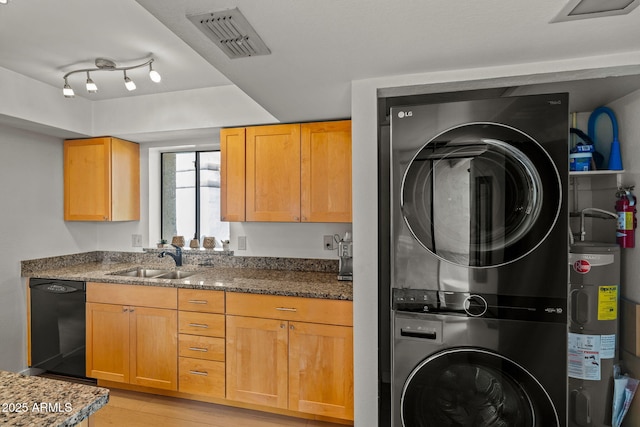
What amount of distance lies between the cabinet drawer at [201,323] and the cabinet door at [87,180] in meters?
1.34

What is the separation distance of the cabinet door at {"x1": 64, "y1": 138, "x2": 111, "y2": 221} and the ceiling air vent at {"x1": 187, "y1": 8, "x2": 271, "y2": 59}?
7.51 ft

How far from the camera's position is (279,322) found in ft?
7.64

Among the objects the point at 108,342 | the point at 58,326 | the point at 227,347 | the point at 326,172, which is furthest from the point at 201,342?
the point at 326,172

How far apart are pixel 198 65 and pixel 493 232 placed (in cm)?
216

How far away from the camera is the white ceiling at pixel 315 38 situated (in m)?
1.21

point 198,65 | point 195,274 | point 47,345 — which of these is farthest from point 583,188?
point 47,345

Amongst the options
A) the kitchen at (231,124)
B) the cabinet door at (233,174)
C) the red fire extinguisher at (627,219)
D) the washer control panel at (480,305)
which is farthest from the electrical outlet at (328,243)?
the red fire extinguisher at (627,219)

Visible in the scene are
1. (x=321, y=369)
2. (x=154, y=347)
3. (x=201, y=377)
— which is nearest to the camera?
(x=321, y=369)

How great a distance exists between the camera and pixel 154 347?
2594 mm

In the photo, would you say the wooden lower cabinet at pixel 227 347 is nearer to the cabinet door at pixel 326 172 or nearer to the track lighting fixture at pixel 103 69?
the cabinet door at pixel 326 172

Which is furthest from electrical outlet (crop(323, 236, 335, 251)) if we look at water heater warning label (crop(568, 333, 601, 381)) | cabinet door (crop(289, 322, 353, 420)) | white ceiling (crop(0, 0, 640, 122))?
water heater warning label (crop(568, 333, 601, 381))

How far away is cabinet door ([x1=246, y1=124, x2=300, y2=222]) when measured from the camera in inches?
107

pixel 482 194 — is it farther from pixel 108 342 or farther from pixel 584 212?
pixel 108 342

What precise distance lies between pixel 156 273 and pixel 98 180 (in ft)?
3.25
